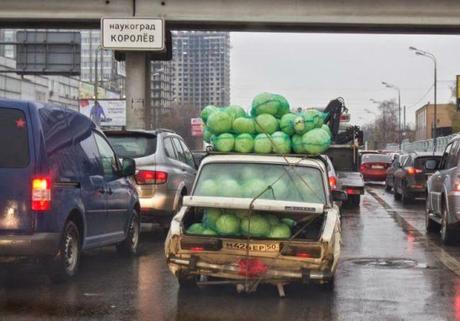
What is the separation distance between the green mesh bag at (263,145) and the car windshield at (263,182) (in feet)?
0.89

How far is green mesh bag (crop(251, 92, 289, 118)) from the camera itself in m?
8.42

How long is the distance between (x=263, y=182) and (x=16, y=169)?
→ 2631 millimetres

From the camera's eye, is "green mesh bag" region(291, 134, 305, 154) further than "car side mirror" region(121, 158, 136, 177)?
No

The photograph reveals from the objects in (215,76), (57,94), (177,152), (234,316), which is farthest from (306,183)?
(57,94)

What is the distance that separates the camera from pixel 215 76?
84312mm

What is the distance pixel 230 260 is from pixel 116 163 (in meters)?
3.25

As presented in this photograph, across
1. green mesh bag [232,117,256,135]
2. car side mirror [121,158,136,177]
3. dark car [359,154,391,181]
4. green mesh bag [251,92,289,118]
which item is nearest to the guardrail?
dark car [359,154,391,181]

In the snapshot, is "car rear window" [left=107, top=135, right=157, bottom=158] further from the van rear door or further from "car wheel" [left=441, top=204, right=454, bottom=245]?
"car wheel" [left=441, top=204, right=454, bottom=245]

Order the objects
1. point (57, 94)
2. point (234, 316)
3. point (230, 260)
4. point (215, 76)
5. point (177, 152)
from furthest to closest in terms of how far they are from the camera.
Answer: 1. point (57, 94)
2. point (215, 76)
3. point (177, 152)
4. point (230, 260)
5. point (234, 316)

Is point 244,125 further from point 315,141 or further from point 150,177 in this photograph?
point 150,177

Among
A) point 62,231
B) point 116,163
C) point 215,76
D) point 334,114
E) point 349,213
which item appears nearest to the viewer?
point 62,231

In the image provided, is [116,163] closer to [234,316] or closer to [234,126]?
[234,126]

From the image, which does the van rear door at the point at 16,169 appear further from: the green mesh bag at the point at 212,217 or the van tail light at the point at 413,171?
the van tail light at the point at 413,171

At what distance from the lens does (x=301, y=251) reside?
7.08 m
